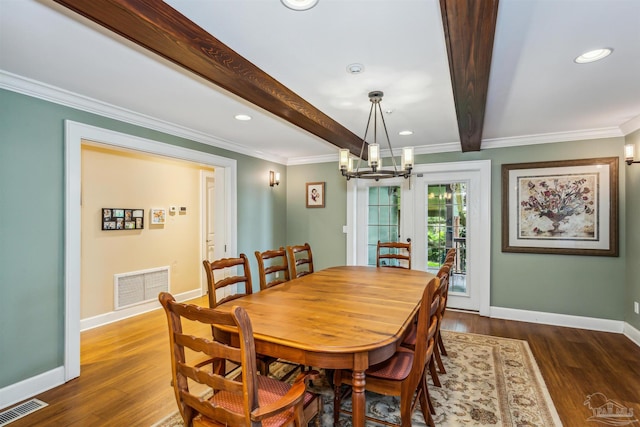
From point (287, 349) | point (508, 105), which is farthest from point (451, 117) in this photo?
point (287, 349)

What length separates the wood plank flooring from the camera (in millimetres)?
2150

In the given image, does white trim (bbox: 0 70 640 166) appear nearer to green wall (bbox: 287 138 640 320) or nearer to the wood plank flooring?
green wall (bbox: 287 138 640 320)

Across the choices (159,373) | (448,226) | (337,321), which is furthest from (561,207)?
(159,373)

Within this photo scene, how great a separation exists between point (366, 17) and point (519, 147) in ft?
11.1

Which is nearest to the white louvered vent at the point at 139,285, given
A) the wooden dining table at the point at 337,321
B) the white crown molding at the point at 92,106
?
the white crown molding at the point at 92,106

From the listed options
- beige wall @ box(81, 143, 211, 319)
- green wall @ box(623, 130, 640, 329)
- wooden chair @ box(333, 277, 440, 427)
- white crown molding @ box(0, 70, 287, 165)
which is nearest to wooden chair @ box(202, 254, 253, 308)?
wooden chair @ box(333, 277, 440, 427)

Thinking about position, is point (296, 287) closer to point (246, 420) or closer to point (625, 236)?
point (246, 420)

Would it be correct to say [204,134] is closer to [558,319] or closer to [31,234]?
[31,234]

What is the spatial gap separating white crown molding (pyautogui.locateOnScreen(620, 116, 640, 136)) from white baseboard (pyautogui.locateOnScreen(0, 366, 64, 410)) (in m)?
5.82

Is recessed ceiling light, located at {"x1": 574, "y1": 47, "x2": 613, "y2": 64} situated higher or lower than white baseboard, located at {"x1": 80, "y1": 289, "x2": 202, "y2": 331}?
higher

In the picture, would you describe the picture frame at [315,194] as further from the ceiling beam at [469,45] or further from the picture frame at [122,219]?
the ceiling beam at [469,45]

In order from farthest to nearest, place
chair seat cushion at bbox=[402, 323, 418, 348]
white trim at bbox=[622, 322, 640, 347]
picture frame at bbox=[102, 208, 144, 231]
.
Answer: picture frame at bbox=[102, 208, 144, 231], white trim at bbox=[622, 322, 640, 347], chair seat cushion at bbox=[402, 323, 418, 348]

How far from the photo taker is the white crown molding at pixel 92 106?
7.44 ft

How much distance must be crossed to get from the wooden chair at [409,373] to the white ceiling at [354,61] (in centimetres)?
140
